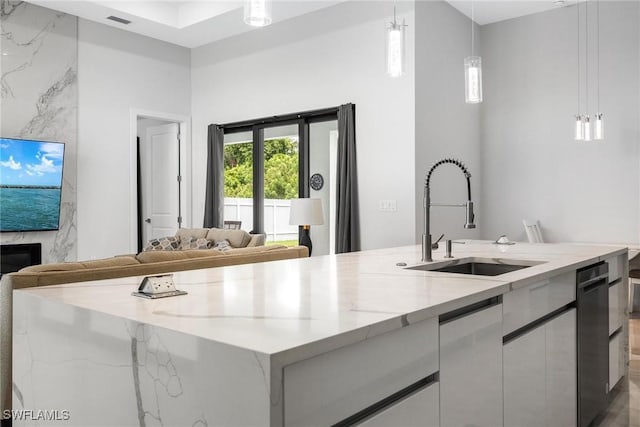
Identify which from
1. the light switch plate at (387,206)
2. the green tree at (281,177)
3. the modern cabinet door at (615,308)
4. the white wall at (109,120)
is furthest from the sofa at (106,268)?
the white wall at (109,120)

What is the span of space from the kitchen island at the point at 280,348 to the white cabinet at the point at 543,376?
3 cm

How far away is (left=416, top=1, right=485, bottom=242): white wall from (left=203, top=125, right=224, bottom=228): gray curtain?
2.89m

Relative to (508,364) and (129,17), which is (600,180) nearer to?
(508,364)

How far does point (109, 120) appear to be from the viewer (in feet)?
21.0

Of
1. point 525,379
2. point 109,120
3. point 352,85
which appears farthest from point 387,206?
point 109,120

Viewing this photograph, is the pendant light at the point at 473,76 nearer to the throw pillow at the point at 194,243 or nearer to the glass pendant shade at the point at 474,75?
the glass pendant shade at the point at 474,75

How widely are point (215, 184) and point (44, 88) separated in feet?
7.49

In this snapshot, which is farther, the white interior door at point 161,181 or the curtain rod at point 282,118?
the white interior door at point 161,181

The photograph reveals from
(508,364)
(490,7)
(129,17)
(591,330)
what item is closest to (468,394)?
(508,364)

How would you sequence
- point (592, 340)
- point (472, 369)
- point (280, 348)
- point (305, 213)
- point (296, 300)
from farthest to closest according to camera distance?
point (305, 213) → point (592, 340) → point (472, 369) → point (296, 300) → point (280, 348)

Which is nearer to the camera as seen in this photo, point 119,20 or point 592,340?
point 592,340

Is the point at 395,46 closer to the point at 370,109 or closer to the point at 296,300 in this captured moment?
the point at 296,300

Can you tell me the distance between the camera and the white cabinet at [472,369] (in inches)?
57.4

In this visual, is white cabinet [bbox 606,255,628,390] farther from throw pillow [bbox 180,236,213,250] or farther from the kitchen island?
throw pillow [bbox 180,236,213,250]
